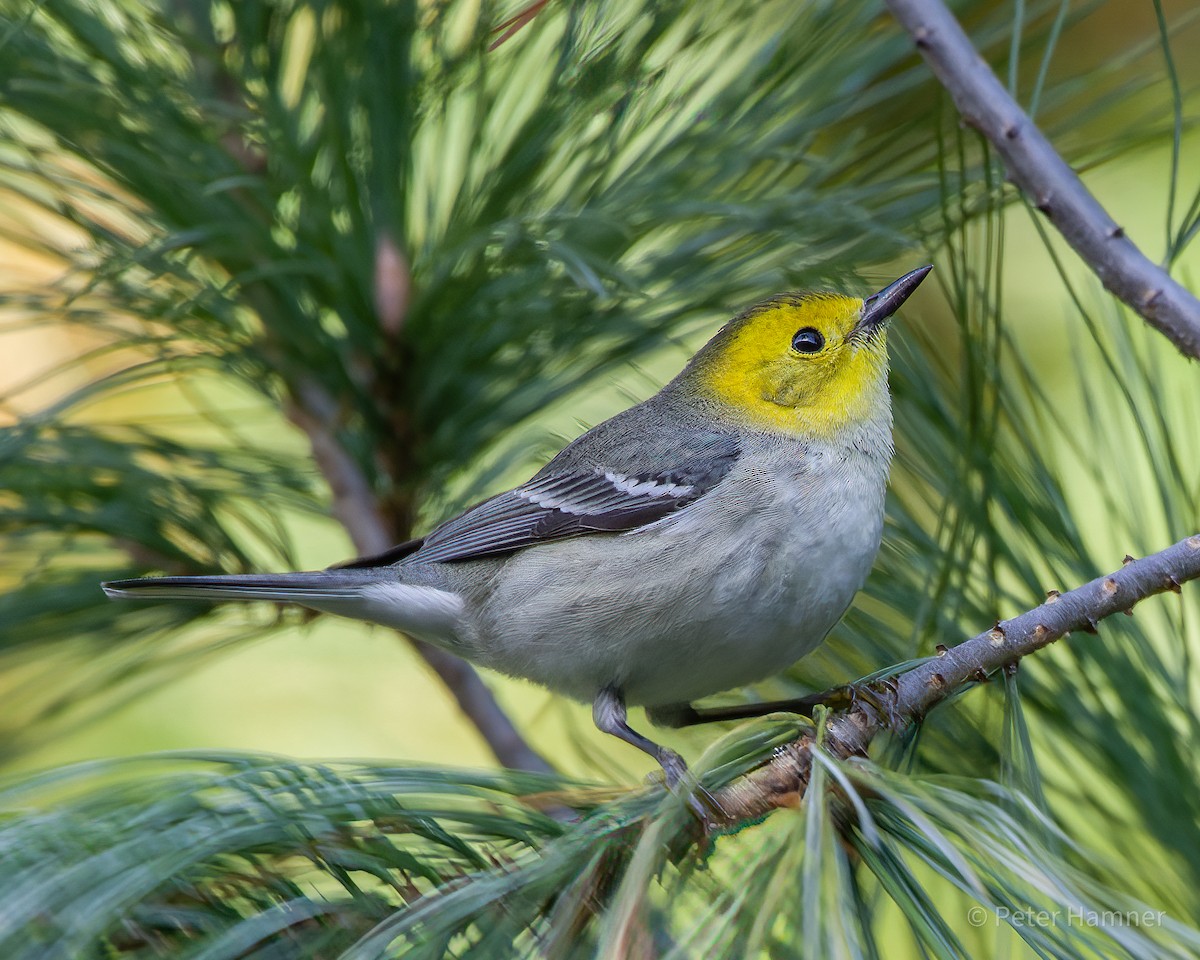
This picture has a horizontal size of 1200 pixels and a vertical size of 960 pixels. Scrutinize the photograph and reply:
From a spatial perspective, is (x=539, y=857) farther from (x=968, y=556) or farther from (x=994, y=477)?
Result: (x=994, y=477)

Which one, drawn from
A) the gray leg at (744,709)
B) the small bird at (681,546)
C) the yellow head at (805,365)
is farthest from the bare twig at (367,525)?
the yellow head at (805,365)

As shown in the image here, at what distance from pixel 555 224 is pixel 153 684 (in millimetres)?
1117

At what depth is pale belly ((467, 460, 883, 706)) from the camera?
6.30 ft

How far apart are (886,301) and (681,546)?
55 centimetres

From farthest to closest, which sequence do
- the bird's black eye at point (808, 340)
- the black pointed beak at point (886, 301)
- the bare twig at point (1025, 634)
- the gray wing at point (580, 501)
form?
the bird's black eye at point (808, 340) < the gray wing at point (580, 501) < the black pointed beak at point (886, 301) < the bare twig at point (1025, 634)

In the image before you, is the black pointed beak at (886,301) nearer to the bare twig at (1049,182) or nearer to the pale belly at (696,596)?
the pale belly at (696,596)

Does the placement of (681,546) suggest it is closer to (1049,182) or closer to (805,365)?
(805,365)

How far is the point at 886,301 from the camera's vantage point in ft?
6.93

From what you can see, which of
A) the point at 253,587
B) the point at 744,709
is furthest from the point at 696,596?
the point at 253,587

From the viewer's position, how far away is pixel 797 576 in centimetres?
192

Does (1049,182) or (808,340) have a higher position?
(808,340)

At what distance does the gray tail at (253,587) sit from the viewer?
1.82 metres

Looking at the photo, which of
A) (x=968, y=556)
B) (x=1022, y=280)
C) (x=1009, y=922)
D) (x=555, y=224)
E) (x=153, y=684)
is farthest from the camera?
(x=1022, y=280)

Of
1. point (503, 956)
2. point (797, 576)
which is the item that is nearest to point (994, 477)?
point (797, 576)
